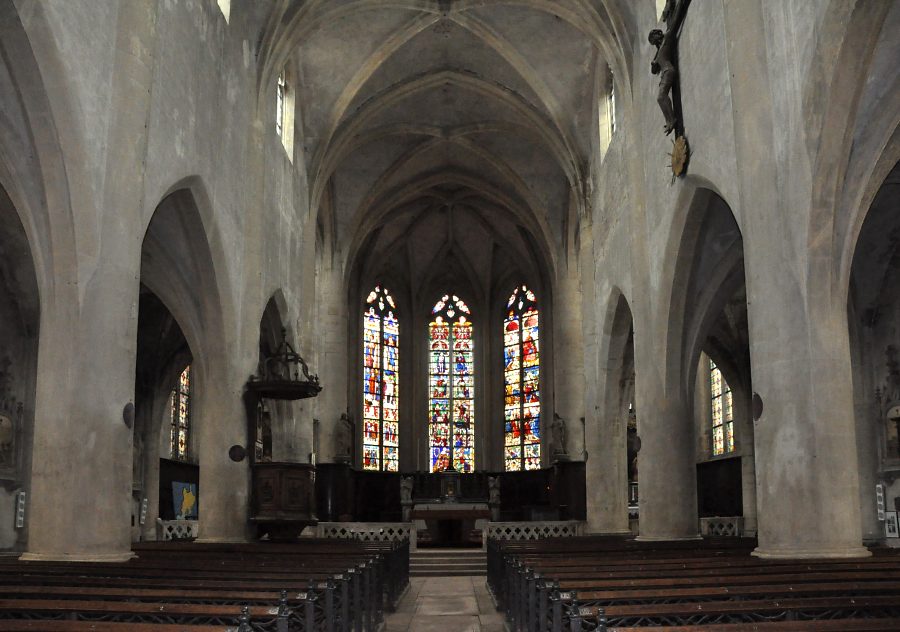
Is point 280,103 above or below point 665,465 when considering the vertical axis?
above

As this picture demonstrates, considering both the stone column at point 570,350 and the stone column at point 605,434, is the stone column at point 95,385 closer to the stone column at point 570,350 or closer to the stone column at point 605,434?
the stone column at point 605,434

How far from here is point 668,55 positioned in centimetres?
1600

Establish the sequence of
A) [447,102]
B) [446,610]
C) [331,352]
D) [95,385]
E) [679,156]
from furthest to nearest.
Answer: [331,352], [447,102], [679,156], [446,610], [95,385]

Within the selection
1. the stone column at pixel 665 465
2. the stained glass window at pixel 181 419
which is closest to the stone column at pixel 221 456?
the stone column at pixel 665 465

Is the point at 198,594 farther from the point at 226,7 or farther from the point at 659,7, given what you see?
the point at 659,7

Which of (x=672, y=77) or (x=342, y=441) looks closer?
(x=672, y=77)

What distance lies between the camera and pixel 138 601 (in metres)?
6.36

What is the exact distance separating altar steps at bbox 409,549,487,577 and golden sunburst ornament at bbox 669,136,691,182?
29.8 feet

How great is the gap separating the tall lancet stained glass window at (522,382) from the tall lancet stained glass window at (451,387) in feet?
5.09

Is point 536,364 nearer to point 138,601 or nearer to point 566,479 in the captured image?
point 566,479

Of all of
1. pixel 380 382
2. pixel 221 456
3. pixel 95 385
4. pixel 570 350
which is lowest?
pixel 221 456

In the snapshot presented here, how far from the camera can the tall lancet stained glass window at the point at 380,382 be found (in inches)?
1409

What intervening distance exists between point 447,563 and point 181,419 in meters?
10.1

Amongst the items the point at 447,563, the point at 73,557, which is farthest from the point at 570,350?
the point at 73,557
